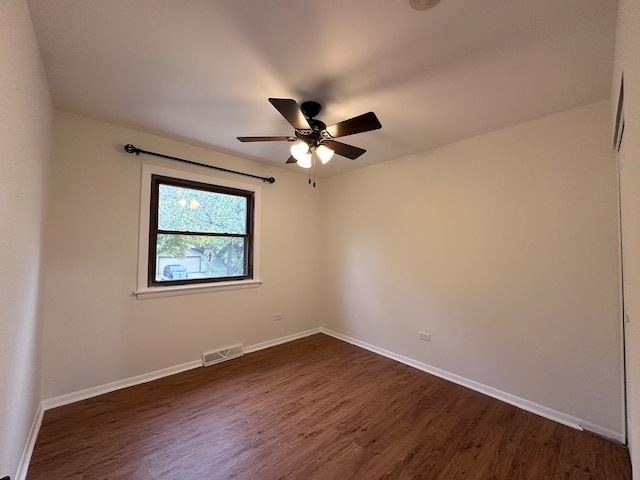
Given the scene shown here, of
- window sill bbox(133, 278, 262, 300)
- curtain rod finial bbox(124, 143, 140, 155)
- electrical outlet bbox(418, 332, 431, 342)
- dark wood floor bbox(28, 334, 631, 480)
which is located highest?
curtain rod finial bbox(124, 143, 140, 155)

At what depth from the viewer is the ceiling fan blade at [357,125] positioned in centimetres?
184

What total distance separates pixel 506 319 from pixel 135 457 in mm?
3272

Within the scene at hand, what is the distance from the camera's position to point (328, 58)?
173cm

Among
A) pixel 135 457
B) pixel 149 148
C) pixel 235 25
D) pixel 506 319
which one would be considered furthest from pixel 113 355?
pixel 506 319

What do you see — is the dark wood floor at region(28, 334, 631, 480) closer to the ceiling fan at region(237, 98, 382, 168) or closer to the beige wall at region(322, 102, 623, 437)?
the beige wall at region(322, 102, 623, 437)

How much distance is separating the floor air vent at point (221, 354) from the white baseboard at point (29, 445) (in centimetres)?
138

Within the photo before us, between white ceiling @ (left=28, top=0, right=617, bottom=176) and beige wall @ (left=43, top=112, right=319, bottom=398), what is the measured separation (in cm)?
40

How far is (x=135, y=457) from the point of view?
5.95ft

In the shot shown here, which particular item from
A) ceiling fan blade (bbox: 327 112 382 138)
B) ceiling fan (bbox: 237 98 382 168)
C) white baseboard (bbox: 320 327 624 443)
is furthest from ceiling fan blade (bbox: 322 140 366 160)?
white baseboard (bbox: 320 327 624 443)

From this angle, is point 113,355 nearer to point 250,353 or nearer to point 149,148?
point 250,353

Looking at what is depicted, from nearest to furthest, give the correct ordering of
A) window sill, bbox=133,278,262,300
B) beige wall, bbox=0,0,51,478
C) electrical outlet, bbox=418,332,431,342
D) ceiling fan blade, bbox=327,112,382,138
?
beige wall, bbox=0,0,51,478 < ceiling fan blade, bbox=327,112,382,138 < window sill, bbox=133,278,262,300 < electrical outlet, bbox=418,332,431,342

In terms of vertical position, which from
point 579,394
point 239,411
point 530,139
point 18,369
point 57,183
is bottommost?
point 239,411

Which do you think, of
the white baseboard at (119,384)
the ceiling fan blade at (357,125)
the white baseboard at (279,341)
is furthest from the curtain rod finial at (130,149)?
the white baseboard at (279,341)

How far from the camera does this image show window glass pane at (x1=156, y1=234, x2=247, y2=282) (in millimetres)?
3064
